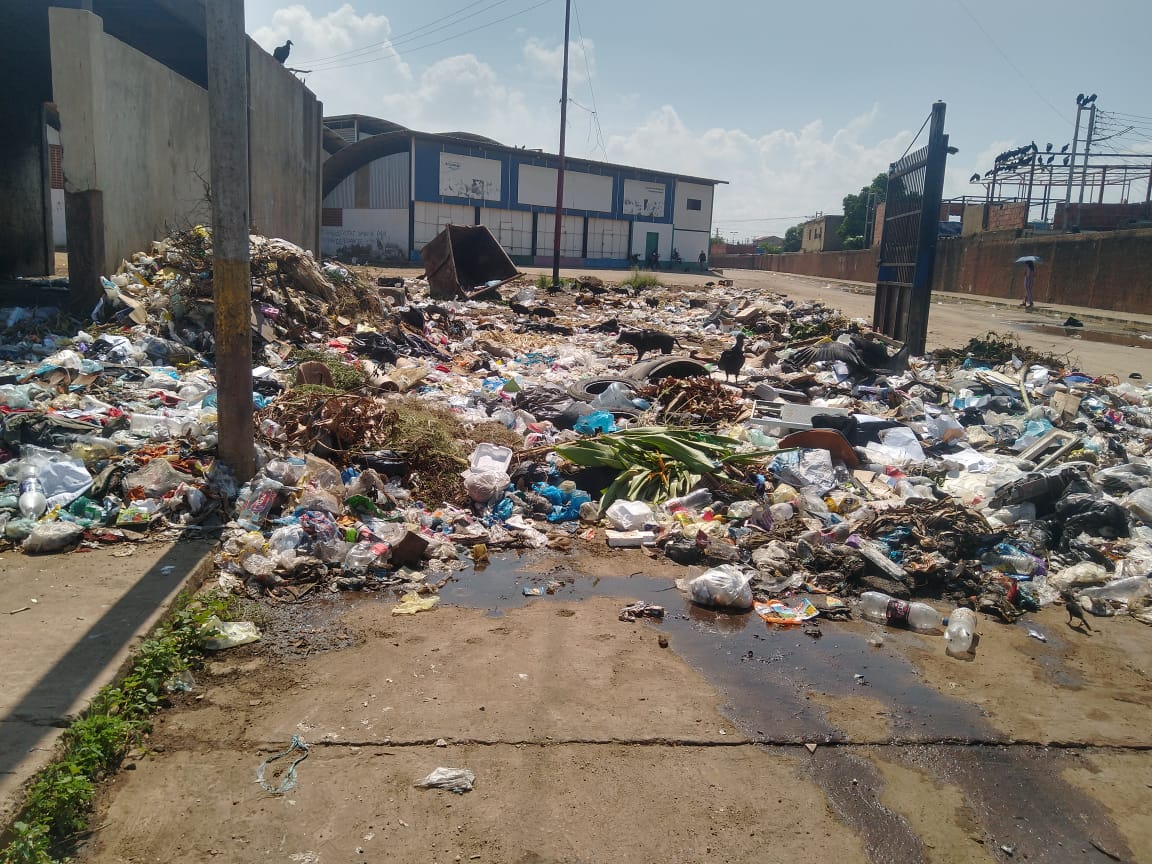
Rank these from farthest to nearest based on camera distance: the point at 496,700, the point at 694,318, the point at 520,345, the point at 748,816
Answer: the point at 694,318, the point at 520,345, the point at 496,700, the point at 748,816

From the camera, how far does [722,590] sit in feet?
12.7

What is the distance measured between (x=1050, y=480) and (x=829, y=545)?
1635 millimetres

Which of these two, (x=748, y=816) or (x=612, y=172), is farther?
(x=612, y=172)

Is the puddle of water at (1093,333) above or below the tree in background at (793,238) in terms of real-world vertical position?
below

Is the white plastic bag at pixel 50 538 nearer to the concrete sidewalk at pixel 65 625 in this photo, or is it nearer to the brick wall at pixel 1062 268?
the concrete sidewalk at pixel 65 625

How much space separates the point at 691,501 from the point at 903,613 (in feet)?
5.13

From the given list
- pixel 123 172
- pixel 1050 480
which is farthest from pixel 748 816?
pixel 123 172

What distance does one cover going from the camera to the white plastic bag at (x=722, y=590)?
12.7ft

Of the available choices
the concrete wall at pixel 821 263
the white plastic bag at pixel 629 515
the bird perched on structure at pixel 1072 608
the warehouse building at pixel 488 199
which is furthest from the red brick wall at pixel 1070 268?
the white plastic bag at pixel 629 515

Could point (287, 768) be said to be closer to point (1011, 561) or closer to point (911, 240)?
point (1011, 561)

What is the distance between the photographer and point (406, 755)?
2.54 metres

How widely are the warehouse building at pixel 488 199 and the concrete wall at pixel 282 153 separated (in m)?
11.7

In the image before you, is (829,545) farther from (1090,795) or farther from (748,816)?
(748,816)

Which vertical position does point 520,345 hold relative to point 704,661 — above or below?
above
